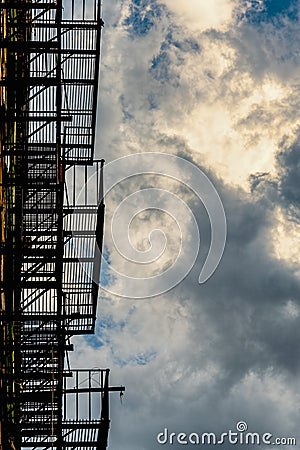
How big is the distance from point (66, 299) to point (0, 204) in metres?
3.47

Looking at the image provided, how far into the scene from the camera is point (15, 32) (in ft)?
79.3

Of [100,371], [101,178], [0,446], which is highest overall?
[101,178]

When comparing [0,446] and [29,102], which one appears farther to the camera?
[29,102]

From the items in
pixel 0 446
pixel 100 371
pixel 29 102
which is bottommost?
pixel 0 446

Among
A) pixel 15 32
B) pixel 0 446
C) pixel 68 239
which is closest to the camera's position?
pixel 0 446

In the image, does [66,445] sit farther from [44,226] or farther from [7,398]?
[44,226]

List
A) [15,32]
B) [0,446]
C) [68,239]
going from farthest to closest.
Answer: [68,239]
[15,32]
[0,446]

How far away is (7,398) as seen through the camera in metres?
23.2

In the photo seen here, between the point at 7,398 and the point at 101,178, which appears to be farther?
the point at 101,178

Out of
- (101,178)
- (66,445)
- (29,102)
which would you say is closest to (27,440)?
(66,445)

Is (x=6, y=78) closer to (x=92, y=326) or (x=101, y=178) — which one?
(x=101, y=178)

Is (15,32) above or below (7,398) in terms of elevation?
above

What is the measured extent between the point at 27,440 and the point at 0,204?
6423 mm

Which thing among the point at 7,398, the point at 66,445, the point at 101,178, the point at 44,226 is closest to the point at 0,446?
the point at 7,398
